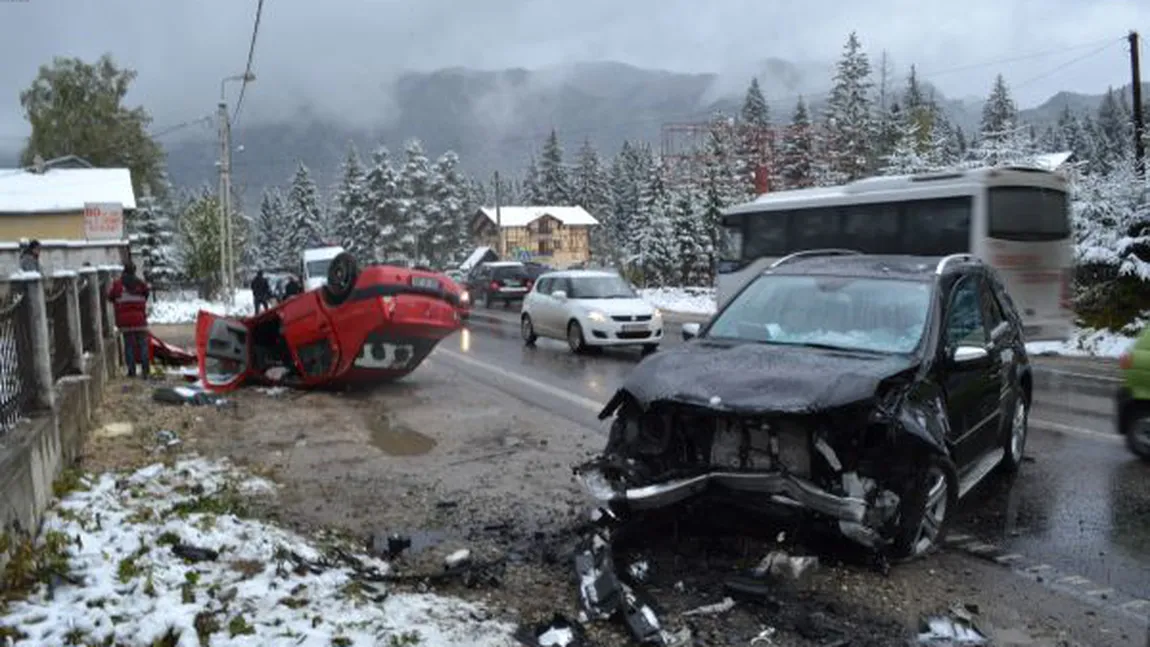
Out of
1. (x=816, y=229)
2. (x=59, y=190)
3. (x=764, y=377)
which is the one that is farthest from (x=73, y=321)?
(x=59, y=190)

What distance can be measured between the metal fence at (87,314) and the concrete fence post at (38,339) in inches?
174

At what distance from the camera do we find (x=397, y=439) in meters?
9.38

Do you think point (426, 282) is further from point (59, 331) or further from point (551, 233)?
point (551, 233)

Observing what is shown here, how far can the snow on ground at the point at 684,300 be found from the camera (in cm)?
3450

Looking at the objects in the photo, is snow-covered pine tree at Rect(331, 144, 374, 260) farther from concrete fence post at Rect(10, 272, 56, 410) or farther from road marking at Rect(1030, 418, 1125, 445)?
concrete fence post at Rect(10, 272, 56, 410)

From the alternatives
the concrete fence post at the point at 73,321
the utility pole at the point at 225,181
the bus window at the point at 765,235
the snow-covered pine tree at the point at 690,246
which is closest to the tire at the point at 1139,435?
the concrete fence post at the point at 73,321

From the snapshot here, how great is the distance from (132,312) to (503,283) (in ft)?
75.8

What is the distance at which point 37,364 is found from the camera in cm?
675

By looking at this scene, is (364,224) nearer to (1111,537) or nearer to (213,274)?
(213,274)

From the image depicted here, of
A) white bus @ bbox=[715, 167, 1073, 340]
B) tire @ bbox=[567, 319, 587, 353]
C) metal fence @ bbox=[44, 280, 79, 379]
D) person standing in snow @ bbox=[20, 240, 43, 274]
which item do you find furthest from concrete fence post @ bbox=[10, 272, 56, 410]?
white bus @ bbox=[715, 167, 1073, 340]

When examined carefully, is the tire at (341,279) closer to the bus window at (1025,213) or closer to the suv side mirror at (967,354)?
the suv side mirror at (967,354)

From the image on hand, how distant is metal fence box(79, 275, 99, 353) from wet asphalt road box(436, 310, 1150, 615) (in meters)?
5.36

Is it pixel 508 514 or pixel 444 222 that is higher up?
pixel 444 222

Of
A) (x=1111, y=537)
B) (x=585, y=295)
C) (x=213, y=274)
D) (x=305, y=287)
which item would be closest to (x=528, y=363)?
(x=585, y=295)
